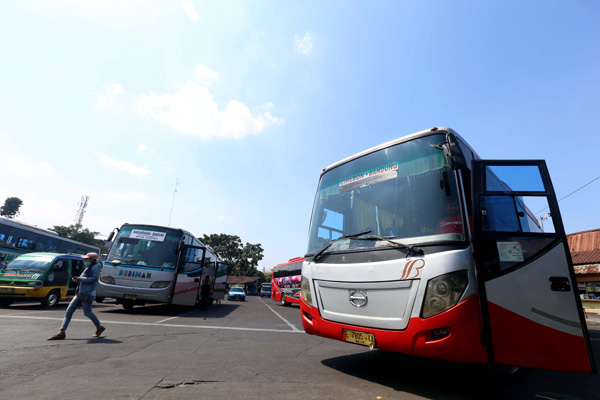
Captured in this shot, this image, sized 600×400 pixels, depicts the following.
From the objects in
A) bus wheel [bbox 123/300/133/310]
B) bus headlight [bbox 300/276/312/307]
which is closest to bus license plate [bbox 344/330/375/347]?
bus headlight [bbox 300/276/312/307]

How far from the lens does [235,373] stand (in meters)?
→ 3.90

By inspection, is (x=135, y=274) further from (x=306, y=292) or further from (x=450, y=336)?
(x=450, y=336)

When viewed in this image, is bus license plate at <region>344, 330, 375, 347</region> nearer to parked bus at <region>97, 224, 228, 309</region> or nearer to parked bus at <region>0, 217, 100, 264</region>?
parked bus at <region>97, 224, 228, 309</region>

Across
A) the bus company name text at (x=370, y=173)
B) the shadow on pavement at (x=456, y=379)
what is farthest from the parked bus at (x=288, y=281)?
the bus company name text at (x=370, y=173)

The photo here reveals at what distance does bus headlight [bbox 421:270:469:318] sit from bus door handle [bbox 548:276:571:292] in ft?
2.61

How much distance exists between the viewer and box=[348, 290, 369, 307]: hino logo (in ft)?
12.3

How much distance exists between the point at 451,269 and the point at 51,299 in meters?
14.2

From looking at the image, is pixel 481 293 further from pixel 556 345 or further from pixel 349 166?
pixel 349 166

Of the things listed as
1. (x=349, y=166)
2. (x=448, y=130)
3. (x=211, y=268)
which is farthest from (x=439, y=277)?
(x=211, y=268)

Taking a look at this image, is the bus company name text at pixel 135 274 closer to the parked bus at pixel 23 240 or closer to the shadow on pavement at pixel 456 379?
the shadow on pavement at pixel 456 379

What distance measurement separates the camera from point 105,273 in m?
10.8

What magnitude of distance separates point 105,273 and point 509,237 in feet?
39.0

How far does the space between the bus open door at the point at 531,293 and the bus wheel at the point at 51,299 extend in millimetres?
14084

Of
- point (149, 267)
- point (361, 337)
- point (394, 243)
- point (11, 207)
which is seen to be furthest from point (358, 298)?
point (11, 207)
